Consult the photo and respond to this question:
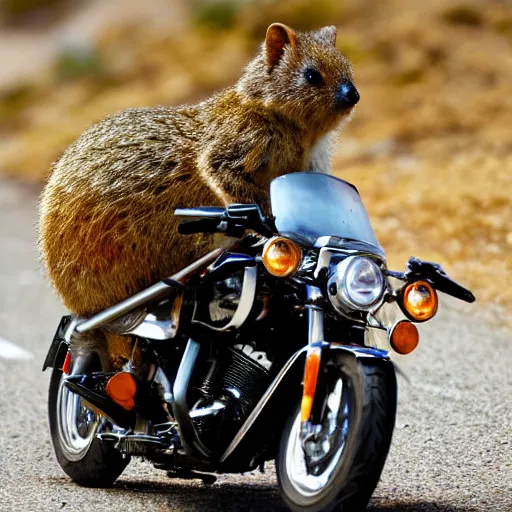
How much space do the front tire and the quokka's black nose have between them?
1724mm

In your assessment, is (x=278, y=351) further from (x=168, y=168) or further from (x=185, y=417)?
(x=168, y=168)

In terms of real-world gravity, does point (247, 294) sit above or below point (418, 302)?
below

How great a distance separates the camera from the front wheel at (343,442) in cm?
449

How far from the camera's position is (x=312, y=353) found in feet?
15.2

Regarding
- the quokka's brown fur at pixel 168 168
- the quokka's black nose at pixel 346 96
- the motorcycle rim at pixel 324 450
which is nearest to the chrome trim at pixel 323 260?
the motorcycle rim at pixel 324 450

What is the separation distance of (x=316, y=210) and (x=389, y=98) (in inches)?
689

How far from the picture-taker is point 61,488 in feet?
19.9

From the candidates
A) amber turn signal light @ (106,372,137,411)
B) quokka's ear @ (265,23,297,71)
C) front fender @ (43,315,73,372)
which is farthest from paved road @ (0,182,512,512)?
quokka's ear @ (265,23,297,71)

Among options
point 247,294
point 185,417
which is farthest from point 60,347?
point 247,294

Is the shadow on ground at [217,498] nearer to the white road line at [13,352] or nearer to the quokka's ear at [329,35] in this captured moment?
the quokka's ear at [329,35]

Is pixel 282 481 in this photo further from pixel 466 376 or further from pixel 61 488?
pixel 466 376

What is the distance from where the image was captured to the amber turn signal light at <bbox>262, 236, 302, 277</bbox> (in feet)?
15.5

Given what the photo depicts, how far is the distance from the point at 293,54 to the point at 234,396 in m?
2.02

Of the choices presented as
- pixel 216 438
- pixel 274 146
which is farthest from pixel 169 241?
pixel 216 438
